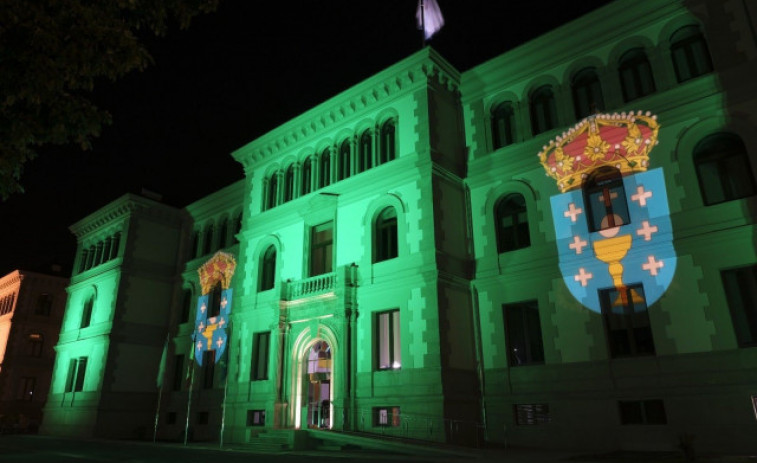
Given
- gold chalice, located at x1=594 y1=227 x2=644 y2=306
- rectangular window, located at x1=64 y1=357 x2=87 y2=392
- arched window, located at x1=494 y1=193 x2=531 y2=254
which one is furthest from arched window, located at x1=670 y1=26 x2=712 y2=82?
rectangular window, located at x1=64 y1=357 x2=87 y2=392

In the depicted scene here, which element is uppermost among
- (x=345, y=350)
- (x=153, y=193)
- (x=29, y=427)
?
(x=153, y=193)

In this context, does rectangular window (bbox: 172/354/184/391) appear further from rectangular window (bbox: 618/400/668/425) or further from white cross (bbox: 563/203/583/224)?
rectangular window (bbox: 618/400/668/425)

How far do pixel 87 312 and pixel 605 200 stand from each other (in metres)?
37.1

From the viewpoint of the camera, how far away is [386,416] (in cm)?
2050

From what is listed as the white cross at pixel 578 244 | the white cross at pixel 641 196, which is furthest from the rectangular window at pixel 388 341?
the white cross at pixel 641 196

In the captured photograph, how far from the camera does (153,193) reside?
40.6 m

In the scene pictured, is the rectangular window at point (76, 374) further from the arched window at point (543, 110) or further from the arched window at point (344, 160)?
the arched window at point (543, 110)

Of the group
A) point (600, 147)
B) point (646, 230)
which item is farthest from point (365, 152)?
point (646, 230)

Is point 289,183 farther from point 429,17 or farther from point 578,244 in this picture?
point 578,244

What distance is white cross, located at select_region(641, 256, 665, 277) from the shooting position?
17516 mm

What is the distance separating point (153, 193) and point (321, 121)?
2011cm

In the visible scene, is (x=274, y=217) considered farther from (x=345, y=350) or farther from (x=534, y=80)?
(x=534, y=80)

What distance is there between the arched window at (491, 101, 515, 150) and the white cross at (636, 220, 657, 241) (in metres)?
6.82

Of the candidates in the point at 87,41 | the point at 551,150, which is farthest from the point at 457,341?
the point at 87,41
